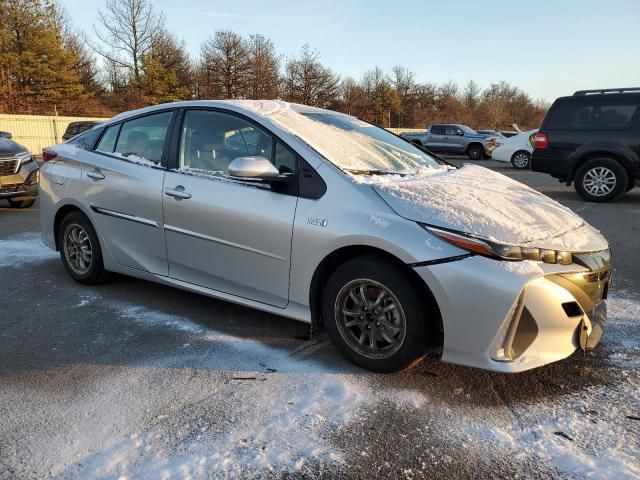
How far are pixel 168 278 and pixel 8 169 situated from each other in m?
6.45

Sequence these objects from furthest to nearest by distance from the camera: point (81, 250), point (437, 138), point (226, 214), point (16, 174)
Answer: point (437, 138) → point (16, 174) → point (81, 250) → point (226, 214)

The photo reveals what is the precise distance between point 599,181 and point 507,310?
336 inches

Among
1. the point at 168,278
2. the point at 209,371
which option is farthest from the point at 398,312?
the point at 168,278

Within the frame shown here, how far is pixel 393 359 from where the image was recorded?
9.55 feet

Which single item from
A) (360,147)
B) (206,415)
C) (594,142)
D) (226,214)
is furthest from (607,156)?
(206,415)

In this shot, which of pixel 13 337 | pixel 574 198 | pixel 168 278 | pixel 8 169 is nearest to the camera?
pixel 13 337

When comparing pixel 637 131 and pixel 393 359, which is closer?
pixel 393 359

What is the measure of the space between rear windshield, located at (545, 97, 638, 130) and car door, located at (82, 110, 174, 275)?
8314mm

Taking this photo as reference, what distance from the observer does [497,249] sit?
2623 mm

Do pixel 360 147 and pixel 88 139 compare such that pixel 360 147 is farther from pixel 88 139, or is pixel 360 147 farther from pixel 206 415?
pixel 88 139

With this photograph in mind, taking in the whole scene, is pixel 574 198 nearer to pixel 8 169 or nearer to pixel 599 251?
pixel 599 251

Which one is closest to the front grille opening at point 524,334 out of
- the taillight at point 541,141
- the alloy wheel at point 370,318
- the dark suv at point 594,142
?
the alloy wheel at point 370,318

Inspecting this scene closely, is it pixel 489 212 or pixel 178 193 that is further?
pixel 178 193

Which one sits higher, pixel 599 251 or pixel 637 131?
pixel 637 131
